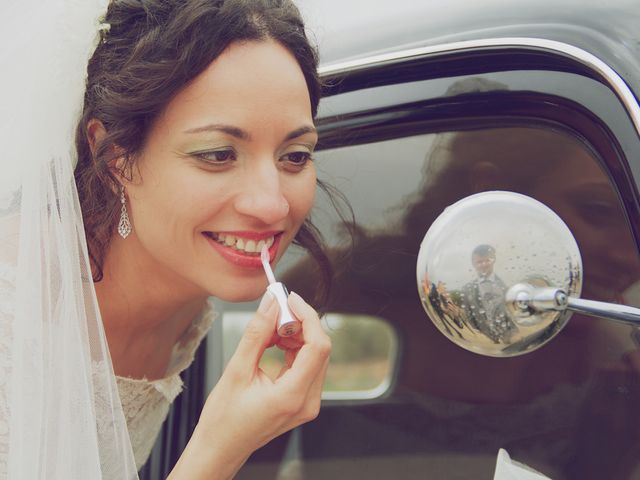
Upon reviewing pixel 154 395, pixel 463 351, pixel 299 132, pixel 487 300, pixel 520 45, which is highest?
pixel 520 45

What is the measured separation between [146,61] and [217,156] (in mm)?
245

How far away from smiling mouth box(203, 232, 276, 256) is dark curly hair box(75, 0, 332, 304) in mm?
218

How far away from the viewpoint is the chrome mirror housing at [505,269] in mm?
951

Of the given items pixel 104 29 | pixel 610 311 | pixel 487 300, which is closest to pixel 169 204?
pixel 104 29

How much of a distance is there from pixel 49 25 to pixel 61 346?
2.08 ft

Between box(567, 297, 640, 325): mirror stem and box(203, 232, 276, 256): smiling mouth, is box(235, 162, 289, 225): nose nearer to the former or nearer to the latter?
box(203, 232, 276, 256): smiling mouth

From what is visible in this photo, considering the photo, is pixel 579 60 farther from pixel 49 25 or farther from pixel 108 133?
pixel 49 25

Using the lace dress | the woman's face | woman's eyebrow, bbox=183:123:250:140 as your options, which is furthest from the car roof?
the lace dress

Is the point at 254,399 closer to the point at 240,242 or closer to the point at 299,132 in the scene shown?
the point at 240,242

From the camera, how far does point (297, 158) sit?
159 centimetres

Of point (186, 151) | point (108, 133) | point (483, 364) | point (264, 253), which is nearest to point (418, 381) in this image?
point (483, 364)

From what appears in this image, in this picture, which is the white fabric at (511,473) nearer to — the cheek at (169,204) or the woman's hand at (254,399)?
the woman's hand at (254,399)

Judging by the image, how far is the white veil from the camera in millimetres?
1389

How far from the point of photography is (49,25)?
1595mm
